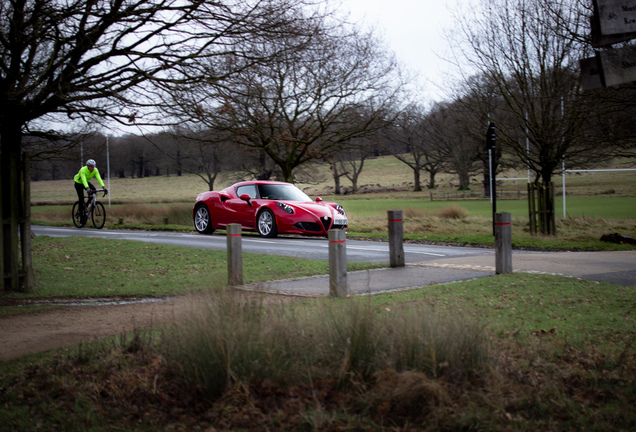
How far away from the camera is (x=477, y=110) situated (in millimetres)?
21234

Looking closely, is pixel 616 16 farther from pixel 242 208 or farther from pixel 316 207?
pixel 242 208

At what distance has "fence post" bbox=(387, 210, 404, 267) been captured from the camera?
11484 mm

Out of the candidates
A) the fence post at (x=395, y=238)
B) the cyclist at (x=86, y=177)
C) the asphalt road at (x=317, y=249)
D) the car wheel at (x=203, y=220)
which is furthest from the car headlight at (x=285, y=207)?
the fence post at (x=395, y=238)

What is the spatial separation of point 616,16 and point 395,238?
677 centimetres

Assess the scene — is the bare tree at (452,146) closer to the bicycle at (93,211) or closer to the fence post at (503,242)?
the bicycle at (93,211)

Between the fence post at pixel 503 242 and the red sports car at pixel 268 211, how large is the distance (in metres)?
7.75

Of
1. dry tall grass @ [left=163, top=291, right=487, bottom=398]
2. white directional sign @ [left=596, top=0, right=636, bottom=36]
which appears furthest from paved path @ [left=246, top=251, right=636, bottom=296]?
white directional sign @ [left=596, top=0, right=636, bottom=36]

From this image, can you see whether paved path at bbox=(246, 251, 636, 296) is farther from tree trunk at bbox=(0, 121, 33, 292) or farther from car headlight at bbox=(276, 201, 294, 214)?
car headlight at bbox=(276, 201, 294, 214)

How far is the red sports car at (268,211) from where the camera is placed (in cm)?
1770

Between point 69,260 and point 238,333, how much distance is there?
30.7ft

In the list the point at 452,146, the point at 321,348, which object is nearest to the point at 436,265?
the point at 321,348

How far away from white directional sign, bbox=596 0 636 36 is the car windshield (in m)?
13.9

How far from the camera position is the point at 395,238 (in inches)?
452

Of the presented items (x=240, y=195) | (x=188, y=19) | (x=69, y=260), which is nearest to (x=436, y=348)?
(x=188, y=19)
